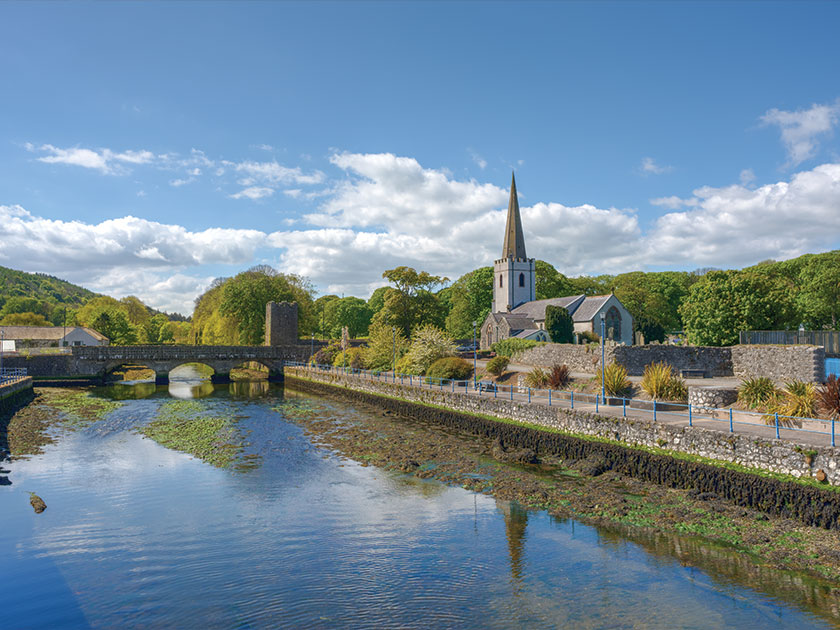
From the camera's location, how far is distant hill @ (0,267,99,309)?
142 meters

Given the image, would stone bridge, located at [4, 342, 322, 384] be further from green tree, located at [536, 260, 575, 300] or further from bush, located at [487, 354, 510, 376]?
green tree, located at [536, 260, 575, 300]

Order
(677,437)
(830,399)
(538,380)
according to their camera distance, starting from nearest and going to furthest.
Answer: (830,399) → (677,437) → (538,380)

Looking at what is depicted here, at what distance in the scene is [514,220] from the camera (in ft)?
245

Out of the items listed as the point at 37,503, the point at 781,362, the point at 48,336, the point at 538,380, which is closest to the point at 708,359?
the point at 781,362

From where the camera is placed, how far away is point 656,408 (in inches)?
805

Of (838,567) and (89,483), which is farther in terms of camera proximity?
(89,483)

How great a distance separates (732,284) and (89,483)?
4204cm

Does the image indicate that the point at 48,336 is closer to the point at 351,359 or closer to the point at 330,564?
the point at 351,359

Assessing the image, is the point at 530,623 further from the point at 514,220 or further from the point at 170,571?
the point at 514,220

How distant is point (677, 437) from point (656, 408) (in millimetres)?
4270

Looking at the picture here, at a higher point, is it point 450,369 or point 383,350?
point 383,350

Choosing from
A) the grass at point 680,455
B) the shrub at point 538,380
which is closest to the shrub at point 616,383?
the shrub at point 538,380

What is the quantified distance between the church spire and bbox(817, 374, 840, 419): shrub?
57840mm

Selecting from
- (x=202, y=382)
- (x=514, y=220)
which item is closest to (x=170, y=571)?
(x=202, y=382)
